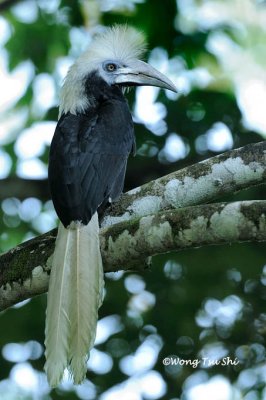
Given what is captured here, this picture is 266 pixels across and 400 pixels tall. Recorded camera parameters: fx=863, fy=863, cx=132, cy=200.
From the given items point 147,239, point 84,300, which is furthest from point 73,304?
point 147,239

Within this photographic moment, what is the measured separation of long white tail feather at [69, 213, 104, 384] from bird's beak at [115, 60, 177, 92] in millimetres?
1776

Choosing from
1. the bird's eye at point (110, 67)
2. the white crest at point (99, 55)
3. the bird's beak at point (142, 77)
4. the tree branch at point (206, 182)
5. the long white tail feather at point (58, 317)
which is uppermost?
the white crest at point (99, 55)

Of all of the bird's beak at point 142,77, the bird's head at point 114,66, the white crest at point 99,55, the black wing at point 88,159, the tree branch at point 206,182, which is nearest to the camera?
the tree branch at point 206,182

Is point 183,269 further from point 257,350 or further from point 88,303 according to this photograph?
point 88,303

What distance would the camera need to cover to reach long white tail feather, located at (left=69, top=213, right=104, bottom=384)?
4.30m

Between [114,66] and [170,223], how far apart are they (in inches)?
97.2

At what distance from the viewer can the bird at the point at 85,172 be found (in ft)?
14.2

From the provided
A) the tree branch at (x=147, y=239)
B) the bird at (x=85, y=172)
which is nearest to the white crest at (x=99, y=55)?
the bird at (x=85, y=172)

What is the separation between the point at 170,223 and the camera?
4.00 m

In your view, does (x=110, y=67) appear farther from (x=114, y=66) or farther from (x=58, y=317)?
(x=58, y=317)

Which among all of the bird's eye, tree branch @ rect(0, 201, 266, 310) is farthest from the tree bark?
the bird's eye

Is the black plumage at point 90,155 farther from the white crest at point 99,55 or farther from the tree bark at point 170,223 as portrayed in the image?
the tree bark at point 170,223

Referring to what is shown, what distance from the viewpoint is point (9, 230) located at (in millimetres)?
7645

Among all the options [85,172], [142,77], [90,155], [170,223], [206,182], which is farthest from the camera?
[142,77]
